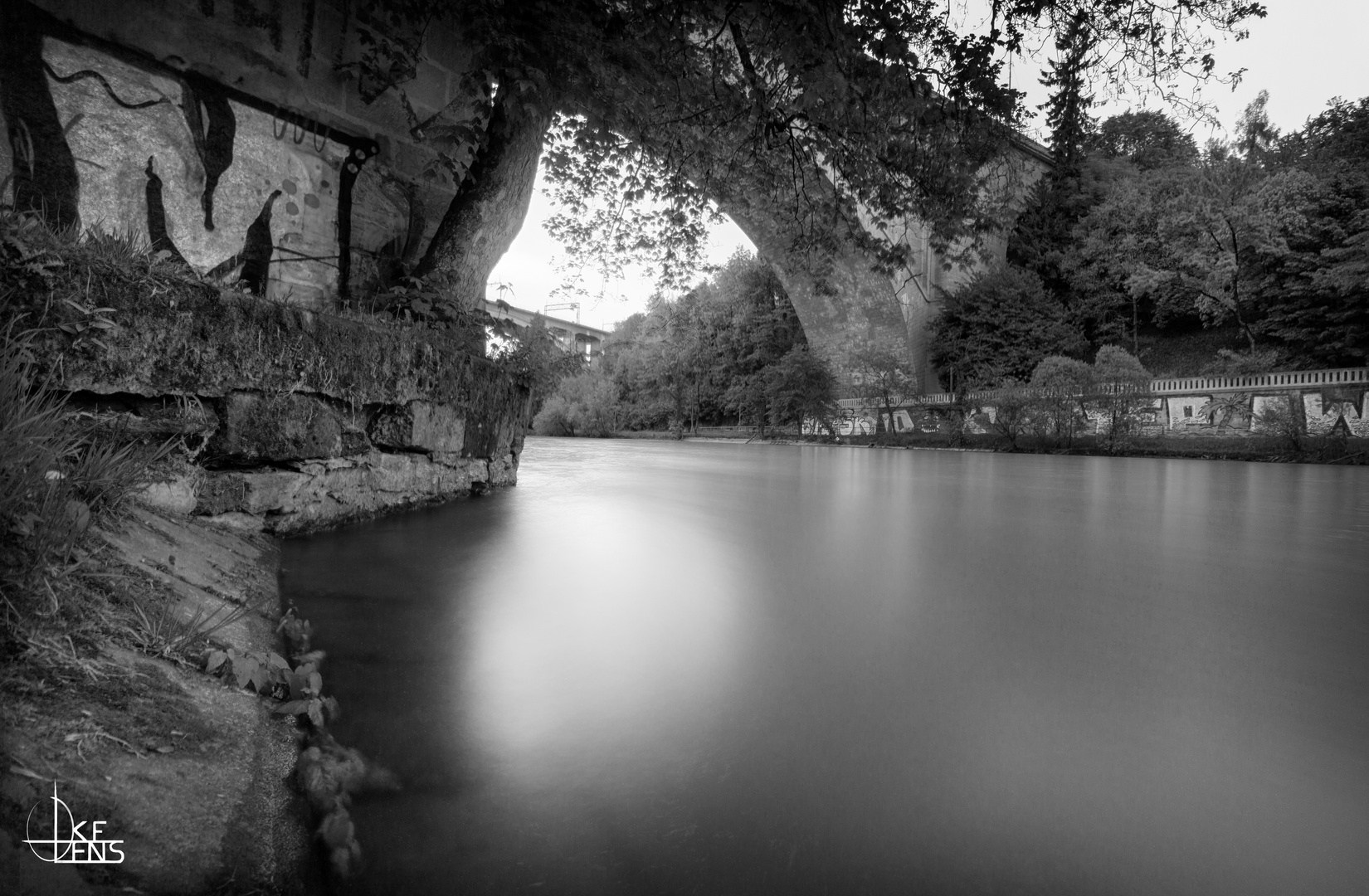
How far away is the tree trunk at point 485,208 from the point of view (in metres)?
5.25

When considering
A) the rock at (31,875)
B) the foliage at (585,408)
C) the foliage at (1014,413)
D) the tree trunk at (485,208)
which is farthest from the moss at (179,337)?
the foliage at (585,408)

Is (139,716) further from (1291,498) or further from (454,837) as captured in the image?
(1291,498)

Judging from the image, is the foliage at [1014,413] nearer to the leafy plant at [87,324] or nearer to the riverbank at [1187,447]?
the riverbank at [1187,447]

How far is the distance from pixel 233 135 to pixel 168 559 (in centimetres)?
483

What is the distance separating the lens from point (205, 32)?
187 inches

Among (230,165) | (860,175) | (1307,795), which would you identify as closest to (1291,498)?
(860,175)

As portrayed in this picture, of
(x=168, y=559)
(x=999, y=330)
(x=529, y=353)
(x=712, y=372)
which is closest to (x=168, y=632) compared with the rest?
(x=168, y=559)

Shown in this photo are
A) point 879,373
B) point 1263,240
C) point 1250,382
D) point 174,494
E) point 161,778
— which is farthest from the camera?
point 879,373

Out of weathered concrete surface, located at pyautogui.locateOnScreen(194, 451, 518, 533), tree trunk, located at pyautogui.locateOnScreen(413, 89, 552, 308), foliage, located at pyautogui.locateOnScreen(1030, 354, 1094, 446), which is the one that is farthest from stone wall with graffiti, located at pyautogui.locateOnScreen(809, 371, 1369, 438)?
weathered concrete surface, located at pyautogui.locateOnScreen(194, 451, 518, 533)

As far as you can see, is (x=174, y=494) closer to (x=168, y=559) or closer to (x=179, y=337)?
(x=179, y=337)

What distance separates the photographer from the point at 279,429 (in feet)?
9.49

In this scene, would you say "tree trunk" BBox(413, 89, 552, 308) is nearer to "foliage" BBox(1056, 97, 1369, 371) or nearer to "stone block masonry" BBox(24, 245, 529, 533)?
"stone block masonry" BBox(24, 245, 529, 533)

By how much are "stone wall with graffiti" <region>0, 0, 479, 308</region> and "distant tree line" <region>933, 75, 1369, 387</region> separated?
706 inches

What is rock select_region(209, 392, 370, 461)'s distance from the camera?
269 centimetres
